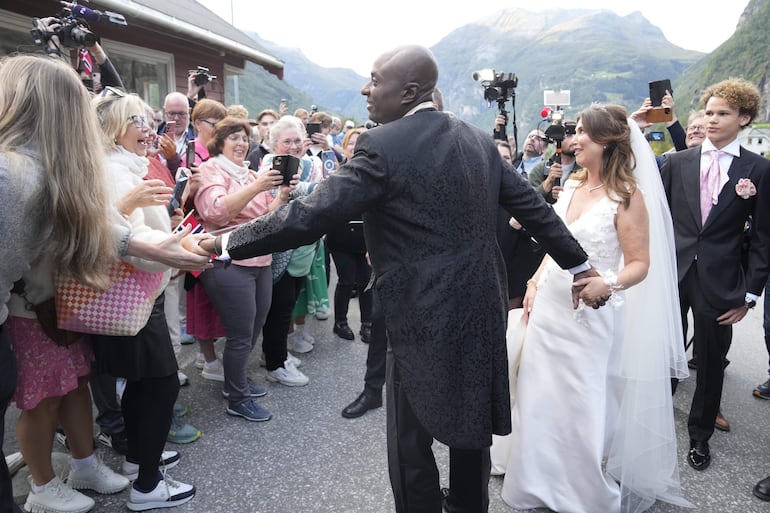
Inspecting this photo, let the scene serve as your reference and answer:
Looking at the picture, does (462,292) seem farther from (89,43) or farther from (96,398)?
(89,43)

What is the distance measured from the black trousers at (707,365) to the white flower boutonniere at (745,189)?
0.60 m

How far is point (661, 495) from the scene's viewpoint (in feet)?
8.66

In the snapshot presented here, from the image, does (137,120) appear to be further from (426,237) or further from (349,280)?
(349,280)

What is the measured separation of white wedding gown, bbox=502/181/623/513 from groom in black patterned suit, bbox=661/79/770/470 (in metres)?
0.84

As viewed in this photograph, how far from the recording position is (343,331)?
5000 millimetres

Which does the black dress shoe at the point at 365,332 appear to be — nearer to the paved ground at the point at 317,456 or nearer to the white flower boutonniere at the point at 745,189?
the paved ground at the point at 317,456

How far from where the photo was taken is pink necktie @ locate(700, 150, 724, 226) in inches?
125

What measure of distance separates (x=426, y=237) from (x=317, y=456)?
1.84 m

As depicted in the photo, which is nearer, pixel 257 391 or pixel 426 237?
pixel 426 237

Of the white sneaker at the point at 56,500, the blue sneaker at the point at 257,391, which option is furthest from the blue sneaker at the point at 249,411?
the white sneaker at the point at 56,500

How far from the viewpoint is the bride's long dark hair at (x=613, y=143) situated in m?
2.66

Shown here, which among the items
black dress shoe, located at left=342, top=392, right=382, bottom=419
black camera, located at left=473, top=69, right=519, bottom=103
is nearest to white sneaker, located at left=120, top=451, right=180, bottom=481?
black dress shoe, located at left=342, top=392, right=382, bottom=419

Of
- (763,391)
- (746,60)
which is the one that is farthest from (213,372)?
(746,60)

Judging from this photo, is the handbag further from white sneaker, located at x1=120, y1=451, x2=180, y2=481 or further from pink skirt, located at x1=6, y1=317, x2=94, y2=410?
white sneaker, located at x1=120, y1=451, x2=180, y2=481
